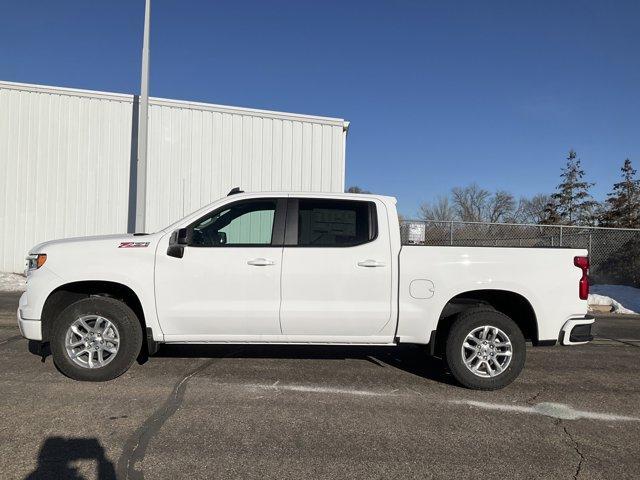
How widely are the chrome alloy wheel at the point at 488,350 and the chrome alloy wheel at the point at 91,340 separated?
344cm

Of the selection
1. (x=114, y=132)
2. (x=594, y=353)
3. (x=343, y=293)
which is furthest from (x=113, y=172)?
(x=594, y=353)

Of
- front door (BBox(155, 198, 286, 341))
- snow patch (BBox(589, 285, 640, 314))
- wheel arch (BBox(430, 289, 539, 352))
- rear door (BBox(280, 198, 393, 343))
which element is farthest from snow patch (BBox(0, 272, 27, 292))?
snow patch (BBox(589, 285, 640, 314))

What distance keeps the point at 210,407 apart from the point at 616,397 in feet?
12.8

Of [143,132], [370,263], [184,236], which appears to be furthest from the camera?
[143,132]

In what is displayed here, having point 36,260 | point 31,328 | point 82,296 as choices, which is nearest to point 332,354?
point 82,296

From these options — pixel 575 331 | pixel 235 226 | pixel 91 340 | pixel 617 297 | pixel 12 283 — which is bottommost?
pixel 12 283

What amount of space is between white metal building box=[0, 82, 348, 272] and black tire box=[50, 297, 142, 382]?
10.2 m

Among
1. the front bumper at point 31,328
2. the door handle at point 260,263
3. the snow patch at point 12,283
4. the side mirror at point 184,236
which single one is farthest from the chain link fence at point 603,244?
the front bumper at point 31,328

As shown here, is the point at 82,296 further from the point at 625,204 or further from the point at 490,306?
the point at 625,204

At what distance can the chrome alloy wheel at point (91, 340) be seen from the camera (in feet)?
15.7

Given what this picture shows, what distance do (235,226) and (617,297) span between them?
1140cm

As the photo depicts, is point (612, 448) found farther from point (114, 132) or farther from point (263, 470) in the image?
point (114, 132)

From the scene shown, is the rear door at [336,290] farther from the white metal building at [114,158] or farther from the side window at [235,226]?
the white metal building at [114,158]

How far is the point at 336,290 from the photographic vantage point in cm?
484
